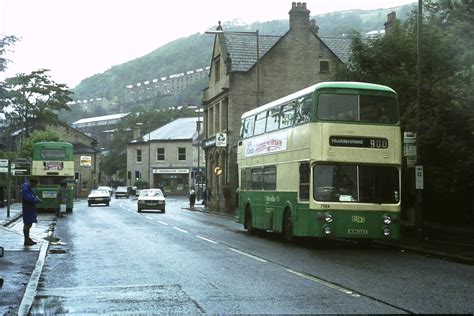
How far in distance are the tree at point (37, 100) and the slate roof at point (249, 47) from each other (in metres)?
26.2

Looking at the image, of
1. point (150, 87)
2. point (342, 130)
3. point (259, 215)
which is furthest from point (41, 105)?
point (150, 87)

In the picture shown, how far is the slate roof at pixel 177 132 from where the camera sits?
94750 mm

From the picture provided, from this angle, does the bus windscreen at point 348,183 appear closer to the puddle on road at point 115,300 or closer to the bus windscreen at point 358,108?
the bus windscreen at point 358,108

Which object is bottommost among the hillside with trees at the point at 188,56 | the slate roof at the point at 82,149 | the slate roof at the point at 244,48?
the slate roof at the point at 82,149

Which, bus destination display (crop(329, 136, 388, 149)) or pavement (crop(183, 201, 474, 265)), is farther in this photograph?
bus destination display (crop(329, 136, 388, 149))

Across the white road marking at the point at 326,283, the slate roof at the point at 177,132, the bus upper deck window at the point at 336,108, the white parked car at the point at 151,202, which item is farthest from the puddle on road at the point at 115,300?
the slate roof at the point at 177,132

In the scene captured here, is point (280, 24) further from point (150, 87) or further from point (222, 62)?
point (222, 62)

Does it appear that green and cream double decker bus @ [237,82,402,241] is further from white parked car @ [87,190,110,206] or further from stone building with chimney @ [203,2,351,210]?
white parked car @ [87,190,110,206]

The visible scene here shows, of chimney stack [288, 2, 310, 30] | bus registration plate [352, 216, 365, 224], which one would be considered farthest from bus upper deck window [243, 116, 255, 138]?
chimney stack [288, 2, 310, 30]

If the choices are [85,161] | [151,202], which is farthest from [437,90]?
[85,161]

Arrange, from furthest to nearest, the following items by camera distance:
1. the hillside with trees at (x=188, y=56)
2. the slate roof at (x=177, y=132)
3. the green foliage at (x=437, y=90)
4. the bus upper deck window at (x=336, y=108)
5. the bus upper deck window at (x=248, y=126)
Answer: the hillside with trees at (x=188, y=56) < the slate roof at (x=177, y=132) < the bus upper deck window at (x=248, y=126) < the green foliage at (x=437, y=90) < the bus upper deck window at (x=336, y=108)

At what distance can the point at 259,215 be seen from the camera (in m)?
Answer: 21.9

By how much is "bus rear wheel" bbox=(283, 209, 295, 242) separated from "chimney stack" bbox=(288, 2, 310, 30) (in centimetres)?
3022

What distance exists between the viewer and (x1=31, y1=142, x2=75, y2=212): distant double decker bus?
128 ft
